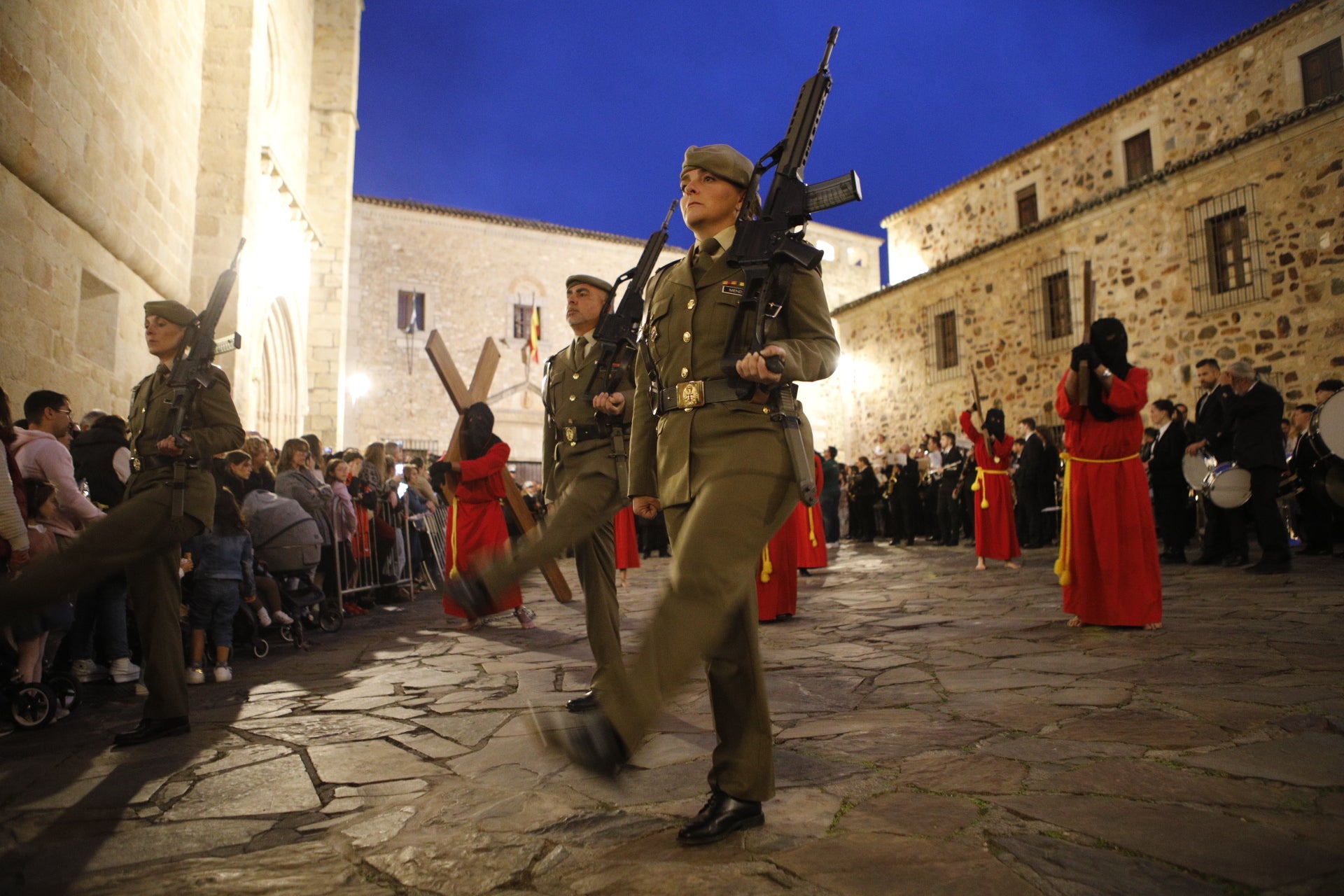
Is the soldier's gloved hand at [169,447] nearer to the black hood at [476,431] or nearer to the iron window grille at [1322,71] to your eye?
the black hood at [476,431]

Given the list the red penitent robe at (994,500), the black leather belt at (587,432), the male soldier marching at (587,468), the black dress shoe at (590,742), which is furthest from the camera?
the red penitent robe at (994,500)

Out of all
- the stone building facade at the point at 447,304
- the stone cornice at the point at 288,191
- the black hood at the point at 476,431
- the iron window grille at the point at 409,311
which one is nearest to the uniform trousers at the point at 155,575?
the black hood at the point at 476,431

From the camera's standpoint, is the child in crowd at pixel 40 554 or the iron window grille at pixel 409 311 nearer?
the child in crowd at pixel 40 554

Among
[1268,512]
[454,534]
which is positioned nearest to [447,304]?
[454,534]

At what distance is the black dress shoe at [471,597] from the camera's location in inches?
122

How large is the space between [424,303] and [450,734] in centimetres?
2989

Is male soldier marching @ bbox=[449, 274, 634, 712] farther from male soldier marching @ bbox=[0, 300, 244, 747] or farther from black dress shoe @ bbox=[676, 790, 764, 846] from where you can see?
male soldier marching @ bbox=[0, 300, 244, 747]

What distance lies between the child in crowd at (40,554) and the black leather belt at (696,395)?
3237mm

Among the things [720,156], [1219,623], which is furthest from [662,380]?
[1219,623]

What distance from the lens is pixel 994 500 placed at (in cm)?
1058

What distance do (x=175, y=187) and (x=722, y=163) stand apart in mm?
12308

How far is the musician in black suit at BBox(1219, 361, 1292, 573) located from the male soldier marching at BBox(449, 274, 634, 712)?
7.04 metres

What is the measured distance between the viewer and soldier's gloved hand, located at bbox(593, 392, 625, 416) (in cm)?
426

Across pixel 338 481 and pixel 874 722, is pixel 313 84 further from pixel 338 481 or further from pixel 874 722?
pixel 874 722
